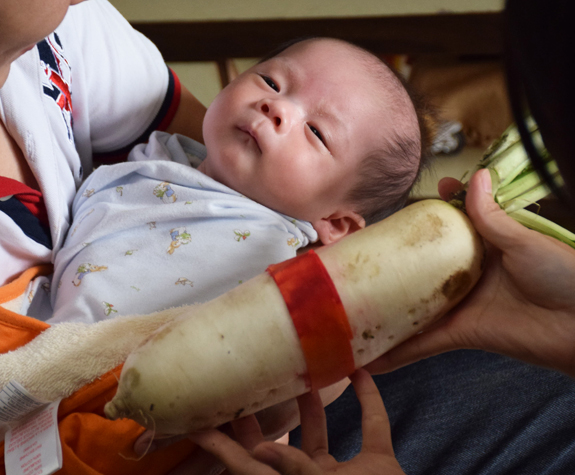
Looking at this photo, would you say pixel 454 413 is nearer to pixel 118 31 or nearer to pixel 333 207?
pixel 333 207

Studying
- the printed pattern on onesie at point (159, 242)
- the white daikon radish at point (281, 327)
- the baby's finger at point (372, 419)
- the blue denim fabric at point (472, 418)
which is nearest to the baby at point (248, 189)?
the printed pattern on onesie at point (159, 242)

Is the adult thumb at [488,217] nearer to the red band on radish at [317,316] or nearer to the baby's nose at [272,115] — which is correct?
the red band on radish at [317,316]

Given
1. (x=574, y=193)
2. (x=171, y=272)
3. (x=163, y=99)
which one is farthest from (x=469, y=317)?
(x=163, y=99)

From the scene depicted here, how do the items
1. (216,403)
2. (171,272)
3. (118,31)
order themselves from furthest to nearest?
1. (118,31)
2. (171,272)
3. (216,403)

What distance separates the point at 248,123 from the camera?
0.89m

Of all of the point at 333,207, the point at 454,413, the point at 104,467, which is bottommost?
the point at 454,413

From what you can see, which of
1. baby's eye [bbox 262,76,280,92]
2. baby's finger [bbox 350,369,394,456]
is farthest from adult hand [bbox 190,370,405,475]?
baby's eye [bbox 262,76,280,92]

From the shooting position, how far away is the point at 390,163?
37.6 inches

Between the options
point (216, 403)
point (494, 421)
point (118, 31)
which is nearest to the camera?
point (216, 403)

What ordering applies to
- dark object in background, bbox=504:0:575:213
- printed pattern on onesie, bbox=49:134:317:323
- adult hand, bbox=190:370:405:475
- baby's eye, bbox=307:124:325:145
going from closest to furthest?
dark object in background, bbox=504:0:575:213, adult hand, bbox=190:370:405:475, printed pattern on onesie, bbox=49:134:317:323, baby's eye, bbox=307:124:325:145

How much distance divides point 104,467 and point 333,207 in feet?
2.03

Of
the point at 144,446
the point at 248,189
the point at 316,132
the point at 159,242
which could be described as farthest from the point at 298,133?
the point at 144,446

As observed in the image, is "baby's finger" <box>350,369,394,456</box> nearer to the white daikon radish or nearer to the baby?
the white daikon radish

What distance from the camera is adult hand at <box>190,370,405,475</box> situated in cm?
56
